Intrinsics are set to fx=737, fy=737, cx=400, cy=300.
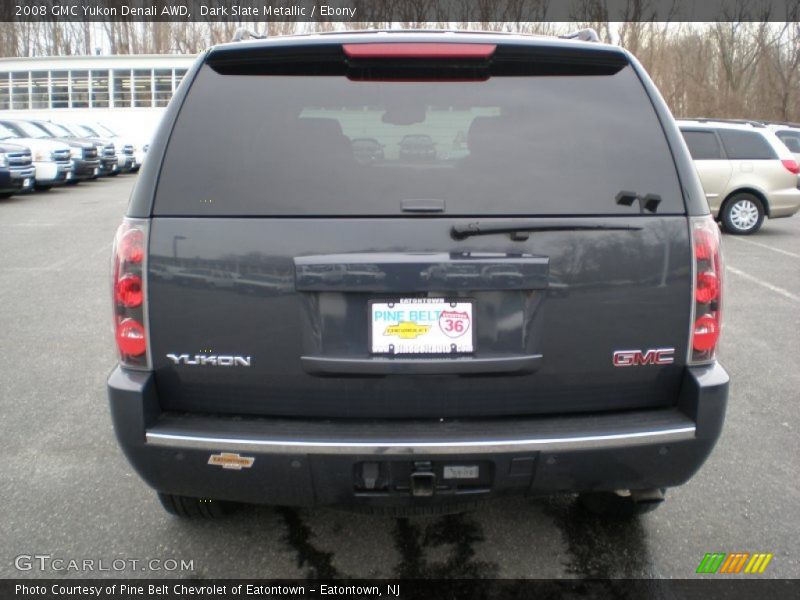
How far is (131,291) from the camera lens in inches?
96.8

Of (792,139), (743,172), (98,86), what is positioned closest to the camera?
(743,172)

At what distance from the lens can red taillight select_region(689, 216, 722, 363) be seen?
248cm

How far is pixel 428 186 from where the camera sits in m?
2.43

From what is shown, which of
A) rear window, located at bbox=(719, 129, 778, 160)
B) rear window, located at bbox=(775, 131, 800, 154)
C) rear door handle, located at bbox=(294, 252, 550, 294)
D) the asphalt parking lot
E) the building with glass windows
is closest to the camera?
rear door handle, located at bbox=(294, 252, 550, 294)

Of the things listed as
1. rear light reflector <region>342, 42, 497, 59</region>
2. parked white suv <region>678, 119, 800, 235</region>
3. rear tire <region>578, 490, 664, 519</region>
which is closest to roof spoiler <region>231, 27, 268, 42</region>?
rear light reflector <region>342, 42, 497, 59</region>

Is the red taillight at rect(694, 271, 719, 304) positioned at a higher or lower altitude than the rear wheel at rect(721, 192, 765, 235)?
higher

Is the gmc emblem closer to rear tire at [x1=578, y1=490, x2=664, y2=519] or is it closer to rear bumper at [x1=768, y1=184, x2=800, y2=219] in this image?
rear tire at [x1=578, y1=490, x2=664, y2=519]

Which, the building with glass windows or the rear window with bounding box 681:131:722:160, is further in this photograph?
the building with glass windows

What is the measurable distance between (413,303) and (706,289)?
3.28 feet

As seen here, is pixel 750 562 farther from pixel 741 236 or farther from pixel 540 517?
pixel 741 236

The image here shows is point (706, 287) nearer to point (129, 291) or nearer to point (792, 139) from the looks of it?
point (129, 291)

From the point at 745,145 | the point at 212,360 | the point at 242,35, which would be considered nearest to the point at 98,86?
the point at 745,145

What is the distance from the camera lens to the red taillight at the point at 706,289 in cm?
248

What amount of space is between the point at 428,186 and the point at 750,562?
201 centimetres
